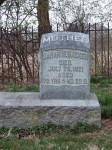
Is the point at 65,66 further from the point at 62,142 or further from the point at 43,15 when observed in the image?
the point at 43,15

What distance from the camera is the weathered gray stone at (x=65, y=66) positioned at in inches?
268

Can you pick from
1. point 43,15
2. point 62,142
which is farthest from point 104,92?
point 43,15

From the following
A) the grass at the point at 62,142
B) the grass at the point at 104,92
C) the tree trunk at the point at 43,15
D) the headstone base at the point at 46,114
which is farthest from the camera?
the tree trunk at the point at 43,15

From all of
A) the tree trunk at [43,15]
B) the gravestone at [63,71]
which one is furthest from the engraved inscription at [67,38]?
the tree trunk at [43,15]

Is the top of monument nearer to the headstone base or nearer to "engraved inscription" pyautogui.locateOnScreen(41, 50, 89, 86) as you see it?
"engraved inscription" pyautogui.locateOnScreen(41, 50, 89, 86)

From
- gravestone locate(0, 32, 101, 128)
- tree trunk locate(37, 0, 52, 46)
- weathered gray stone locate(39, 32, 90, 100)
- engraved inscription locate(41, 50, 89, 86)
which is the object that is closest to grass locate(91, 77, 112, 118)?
gravestone locate(0, 32, 101, 128)

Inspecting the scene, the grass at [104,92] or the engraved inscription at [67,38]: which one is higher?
the engraved inscription at [67,38]

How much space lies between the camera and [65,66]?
270 inches

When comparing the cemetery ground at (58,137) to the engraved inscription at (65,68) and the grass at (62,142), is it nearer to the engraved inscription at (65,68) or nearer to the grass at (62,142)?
the grass at (62,142)

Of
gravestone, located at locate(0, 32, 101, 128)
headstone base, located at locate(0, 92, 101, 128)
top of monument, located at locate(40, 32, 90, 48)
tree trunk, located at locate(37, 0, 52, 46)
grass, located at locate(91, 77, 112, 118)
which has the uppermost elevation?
tree trunk, located at locate(37, 0, 52, 46)

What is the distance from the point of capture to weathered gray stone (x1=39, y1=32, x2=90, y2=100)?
681cm

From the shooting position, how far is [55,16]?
16953 millimetres

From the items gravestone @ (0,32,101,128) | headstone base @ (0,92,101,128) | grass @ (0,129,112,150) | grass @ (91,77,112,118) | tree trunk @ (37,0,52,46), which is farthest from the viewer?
tree trunk @ (37,0,52,46)

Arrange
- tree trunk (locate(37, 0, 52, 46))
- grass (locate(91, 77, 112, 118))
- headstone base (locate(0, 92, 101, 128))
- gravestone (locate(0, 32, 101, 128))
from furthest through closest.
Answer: tree trunk (locate(37, 0, 52, 46)), grass (locate(91, 77, 112, 118)), gravestone (locate(0, 32, 101, 128)), headstone base (locate(0, 92, 101, 128))
